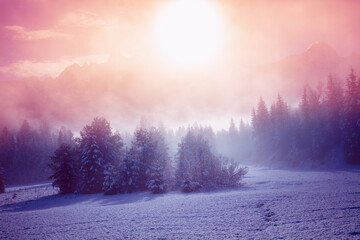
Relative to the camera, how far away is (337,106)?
53.1m

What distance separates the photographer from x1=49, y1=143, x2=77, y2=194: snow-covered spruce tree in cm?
4034

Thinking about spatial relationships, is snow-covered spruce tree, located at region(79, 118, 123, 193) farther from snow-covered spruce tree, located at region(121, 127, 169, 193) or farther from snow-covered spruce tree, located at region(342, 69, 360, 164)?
snow-covered spruce tree, located at region(342, 69, 360, 164)

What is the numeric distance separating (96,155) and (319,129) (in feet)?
170

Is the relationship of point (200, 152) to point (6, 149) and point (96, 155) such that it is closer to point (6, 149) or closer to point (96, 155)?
point (96, 155)

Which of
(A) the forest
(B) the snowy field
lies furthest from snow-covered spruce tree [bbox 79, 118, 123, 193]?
(B) the snowy field

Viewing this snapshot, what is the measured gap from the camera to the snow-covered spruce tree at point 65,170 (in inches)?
1588

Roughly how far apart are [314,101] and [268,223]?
55.3 metres

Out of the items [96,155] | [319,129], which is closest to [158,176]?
[96,155]

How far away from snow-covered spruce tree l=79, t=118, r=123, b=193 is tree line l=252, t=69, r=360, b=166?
45.2 m

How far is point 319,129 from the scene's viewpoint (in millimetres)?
53750

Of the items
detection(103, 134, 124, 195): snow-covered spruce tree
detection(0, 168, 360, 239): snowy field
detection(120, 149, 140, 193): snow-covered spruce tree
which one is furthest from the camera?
detection(120, 149, 140, 193): snow-covered spruce tree

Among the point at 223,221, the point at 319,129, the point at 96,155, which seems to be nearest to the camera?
the point at 223,221

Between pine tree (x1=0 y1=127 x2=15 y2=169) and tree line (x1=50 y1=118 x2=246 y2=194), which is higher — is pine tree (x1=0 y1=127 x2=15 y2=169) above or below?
above

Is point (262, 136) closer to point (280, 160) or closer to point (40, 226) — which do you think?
point (280, 160)
